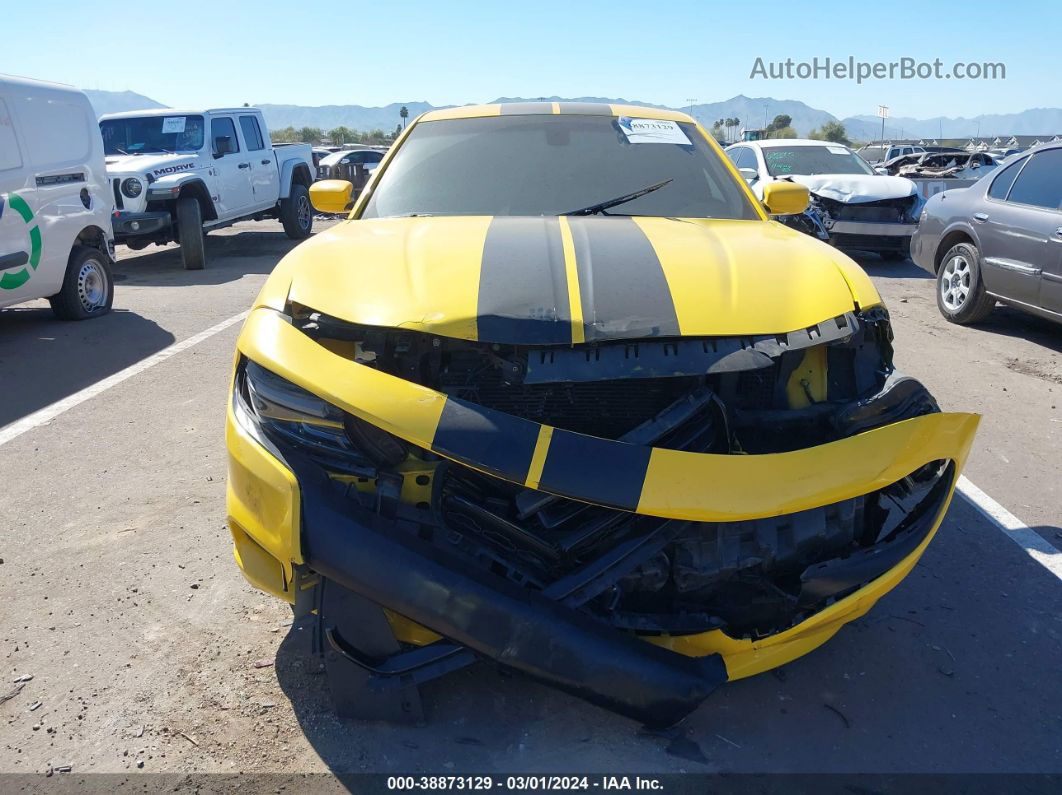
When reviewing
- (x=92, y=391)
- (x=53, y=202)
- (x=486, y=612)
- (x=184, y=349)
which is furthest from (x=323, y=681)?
(x=53, y=202)

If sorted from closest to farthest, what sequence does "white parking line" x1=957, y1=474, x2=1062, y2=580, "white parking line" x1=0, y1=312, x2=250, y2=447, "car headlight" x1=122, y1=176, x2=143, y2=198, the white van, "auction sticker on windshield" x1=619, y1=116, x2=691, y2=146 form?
"white parking line" x1=957, y1=474, x2=1062, y2=580, "auction sticker on windshield" x1=619, y1=116, x2=691, y2=146, "white parking line" x1=0, y1=312, x2=250, y2=447, the white van, "car headlight" x1=122, y1=176, x2=143, y2=198

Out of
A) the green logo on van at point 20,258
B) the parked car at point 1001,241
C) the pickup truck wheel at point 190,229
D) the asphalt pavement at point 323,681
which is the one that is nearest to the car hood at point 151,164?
the pickup truck wheel at point 190,229

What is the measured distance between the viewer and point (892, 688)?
2523mm

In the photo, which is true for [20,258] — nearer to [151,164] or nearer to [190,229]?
[190,229]

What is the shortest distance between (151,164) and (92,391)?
6.23m

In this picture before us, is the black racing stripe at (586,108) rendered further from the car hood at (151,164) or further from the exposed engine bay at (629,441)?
the car hood at (151,164)

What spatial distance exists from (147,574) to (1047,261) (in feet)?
21.1

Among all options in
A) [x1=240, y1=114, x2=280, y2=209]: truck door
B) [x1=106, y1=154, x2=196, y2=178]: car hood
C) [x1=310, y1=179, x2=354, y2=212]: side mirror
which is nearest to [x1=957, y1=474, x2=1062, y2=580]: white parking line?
[x1=310, y1=179, x2=354, y2=212]: side mirror

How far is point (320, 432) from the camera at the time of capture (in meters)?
2.21

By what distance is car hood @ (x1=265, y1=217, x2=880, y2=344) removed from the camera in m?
2.24

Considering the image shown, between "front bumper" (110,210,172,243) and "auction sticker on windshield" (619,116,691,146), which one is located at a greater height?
"auction sticker on windshield" (619,116,691,146)

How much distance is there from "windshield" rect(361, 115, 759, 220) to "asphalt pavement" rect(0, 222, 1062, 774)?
1.69m

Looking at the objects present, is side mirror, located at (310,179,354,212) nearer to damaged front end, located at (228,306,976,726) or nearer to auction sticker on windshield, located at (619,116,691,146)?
auction sticker on windshield, located at (619,116,691,146)

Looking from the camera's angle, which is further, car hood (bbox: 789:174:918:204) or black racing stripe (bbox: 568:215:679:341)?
car hood (bbox: 789:174:918:204)
